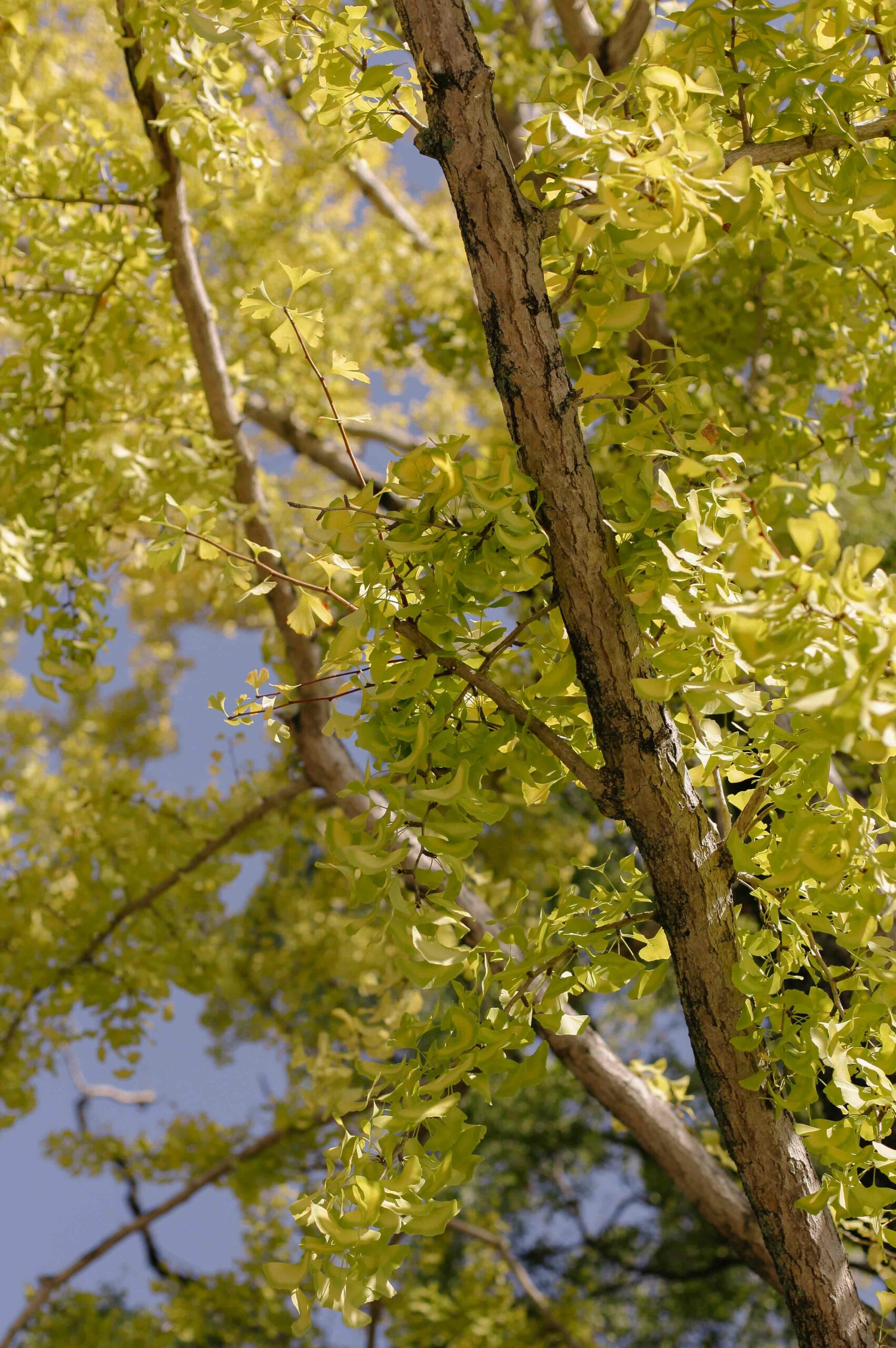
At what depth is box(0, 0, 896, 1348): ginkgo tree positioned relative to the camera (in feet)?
2.70

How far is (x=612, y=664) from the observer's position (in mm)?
895

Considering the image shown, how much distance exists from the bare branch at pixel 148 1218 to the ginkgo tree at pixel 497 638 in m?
0.02

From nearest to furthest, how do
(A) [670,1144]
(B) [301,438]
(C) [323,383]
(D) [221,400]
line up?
(C) [323,383], (A) [670,1144], (D) [221,400], (B) [301,438]

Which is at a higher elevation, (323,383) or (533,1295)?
(323,383)

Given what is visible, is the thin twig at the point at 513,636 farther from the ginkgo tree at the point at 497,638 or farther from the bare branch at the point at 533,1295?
the bare branch at the point at 533,1295

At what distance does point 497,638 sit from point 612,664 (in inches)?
5.5

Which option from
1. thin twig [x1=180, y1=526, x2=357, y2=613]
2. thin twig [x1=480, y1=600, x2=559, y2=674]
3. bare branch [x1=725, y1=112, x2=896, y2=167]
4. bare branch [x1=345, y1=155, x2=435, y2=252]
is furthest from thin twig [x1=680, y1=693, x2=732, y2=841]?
bare branch [x1=345, y1=155, x2=435, y2=252]

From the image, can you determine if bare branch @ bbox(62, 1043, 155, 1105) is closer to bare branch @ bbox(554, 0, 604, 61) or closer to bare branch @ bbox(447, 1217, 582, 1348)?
bare branch @ bbox(447, 1217, 582, 1348)

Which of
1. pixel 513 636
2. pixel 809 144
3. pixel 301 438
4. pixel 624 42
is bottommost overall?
pixel 513 636

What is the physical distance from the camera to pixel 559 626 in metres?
0.99

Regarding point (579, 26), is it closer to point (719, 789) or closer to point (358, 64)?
point (358, 64)

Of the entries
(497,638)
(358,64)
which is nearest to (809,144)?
(358,64)

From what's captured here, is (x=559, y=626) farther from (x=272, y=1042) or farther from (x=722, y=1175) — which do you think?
(x=272, y=1042)

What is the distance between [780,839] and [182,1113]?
2.68m
